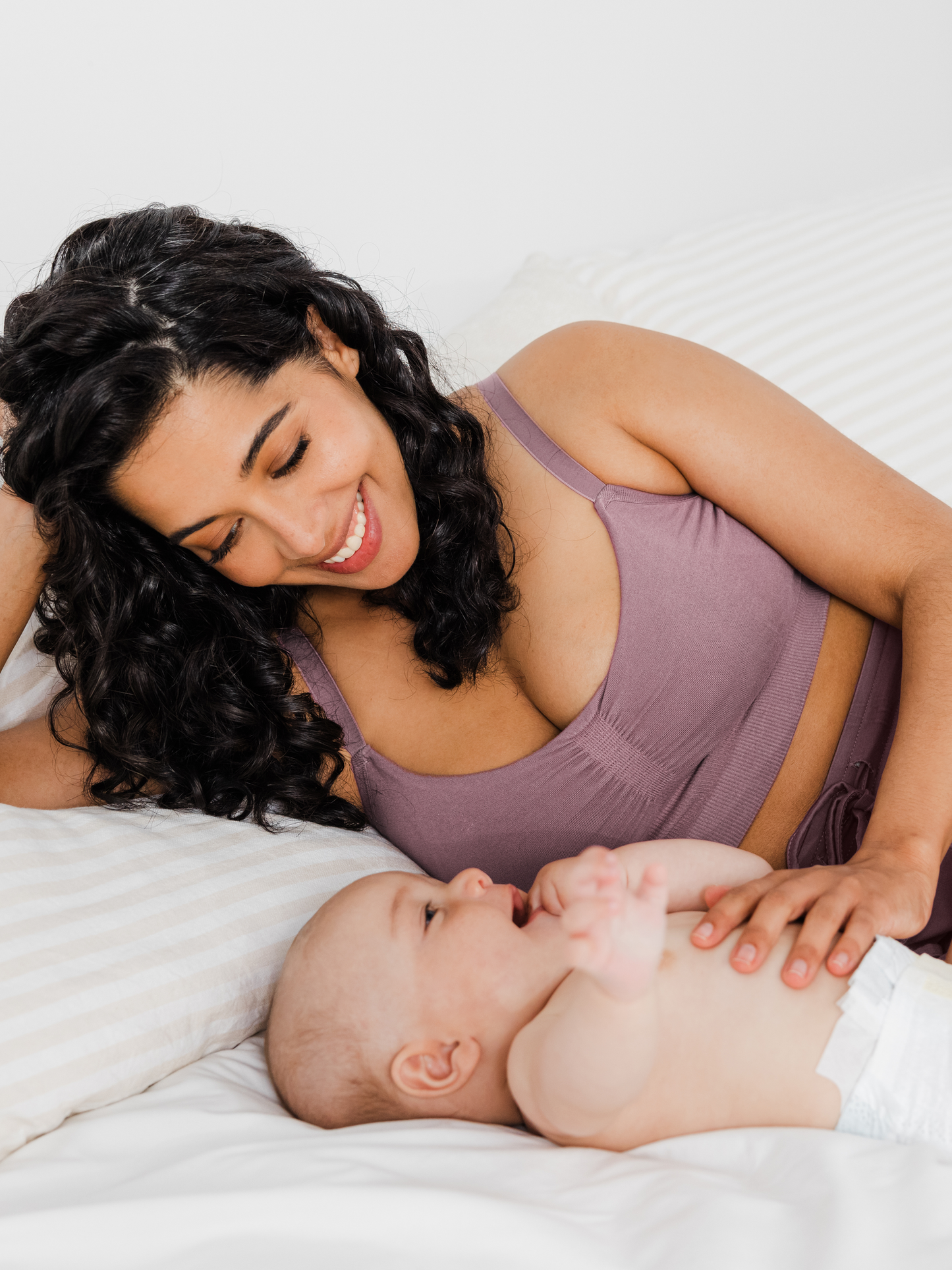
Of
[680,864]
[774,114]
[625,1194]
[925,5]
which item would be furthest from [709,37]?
[625,1194]

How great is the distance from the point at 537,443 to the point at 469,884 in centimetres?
64

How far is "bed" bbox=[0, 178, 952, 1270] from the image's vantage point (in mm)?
848

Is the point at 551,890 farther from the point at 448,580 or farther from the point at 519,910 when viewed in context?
the point at 448,580

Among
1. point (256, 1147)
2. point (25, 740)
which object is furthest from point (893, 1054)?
point (25, 740)

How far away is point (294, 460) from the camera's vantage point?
1265 millimetres

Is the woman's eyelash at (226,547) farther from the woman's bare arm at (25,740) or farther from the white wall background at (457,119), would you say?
the white wall background at (457,119)

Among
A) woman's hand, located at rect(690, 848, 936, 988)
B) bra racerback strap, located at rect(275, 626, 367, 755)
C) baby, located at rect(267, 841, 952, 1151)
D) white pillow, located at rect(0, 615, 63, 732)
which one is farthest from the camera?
white pillow, located at rect(0, 615, 63, 732)

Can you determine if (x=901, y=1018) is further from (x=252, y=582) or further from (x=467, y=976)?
(x=252, y=582)

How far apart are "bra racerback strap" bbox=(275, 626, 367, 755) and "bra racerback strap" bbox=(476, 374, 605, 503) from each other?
47 cm

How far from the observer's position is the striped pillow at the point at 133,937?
1.10 meters

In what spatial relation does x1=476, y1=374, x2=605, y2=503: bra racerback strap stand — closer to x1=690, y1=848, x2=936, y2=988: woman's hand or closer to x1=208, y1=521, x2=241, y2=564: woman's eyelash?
x1=208, y1=521, x2=241, y2=564: woman's eyelash

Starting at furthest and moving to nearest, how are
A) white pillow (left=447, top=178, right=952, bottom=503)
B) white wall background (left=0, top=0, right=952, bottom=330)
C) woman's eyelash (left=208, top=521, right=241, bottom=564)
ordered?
1. white wall background (left=0, top=0, right=952, bottom=330)
2. white pillow (left=447, top=178, right=952, bottom=503)
3. woman's eyelash (left=208, top=521, right=241, bottom=564)

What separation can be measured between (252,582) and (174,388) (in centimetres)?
27

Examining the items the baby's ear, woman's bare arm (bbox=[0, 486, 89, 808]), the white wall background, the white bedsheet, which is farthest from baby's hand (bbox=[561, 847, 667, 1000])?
the white wall background
